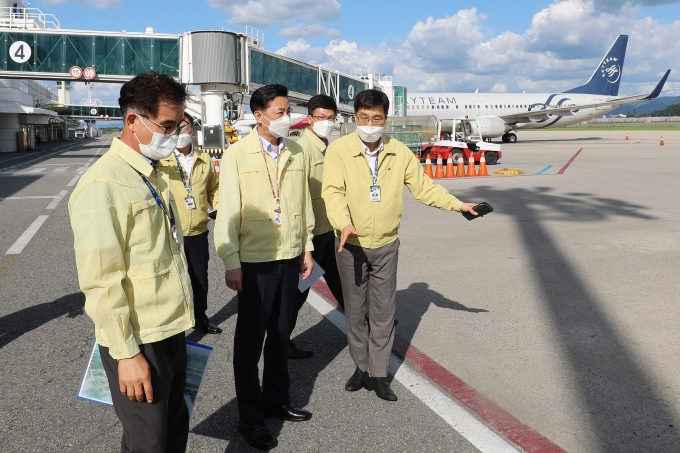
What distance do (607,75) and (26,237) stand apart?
5302 centimetres

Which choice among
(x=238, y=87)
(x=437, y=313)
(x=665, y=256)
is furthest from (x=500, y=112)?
(x=437, y=313)

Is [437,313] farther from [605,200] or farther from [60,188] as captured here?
[60,188]

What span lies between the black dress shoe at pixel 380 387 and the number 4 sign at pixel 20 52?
36151 millimetres

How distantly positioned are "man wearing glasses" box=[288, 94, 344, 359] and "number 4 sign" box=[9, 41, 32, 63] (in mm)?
34292

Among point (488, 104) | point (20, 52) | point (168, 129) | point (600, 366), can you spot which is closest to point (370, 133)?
point (168, 129)

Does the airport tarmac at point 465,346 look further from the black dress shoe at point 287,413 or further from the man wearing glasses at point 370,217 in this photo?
the man wearing glasses at point 370,217

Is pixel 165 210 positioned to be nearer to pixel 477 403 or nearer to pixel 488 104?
pixel 477 403

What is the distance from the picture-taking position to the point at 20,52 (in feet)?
112

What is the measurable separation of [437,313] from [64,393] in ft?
10.9

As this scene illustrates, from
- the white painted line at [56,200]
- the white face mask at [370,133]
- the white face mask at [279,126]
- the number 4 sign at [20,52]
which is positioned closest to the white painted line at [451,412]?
the white face mask at [370,133]

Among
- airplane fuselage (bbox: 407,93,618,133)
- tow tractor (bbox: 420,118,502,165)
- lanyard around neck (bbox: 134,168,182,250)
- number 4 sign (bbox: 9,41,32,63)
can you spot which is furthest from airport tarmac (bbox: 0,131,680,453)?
airplane fuselage (bbox: 407,93,618,133)

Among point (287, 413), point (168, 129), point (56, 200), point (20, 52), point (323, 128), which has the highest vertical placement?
point (20, 52)

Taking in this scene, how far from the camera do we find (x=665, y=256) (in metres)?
8.22

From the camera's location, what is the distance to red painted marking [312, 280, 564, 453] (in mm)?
3485
